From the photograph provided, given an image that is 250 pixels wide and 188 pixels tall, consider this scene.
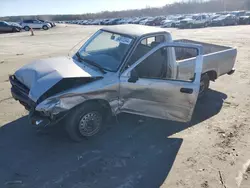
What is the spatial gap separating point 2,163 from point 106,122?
1885 millimetres

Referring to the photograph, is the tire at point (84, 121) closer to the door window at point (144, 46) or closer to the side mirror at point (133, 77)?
the side mirror at point (133, 77)

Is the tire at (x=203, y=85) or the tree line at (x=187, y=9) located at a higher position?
the tree line at (x=187, y=9)

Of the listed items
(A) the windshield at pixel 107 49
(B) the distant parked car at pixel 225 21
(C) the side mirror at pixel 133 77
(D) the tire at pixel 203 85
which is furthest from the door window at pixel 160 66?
(B) the distant parked car at pixel 225 21

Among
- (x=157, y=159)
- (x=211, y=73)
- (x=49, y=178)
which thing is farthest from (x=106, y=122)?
(x=211, y=73)

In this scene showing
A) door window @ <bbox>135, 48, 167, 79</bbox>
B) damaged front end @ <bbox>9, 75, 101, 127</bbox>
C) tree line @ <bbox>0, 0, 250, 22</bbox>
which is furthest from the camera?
tree line @ <bbox>0, 0, 250, 22</bbox>

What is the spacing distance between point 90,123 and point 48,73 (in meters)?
1.15

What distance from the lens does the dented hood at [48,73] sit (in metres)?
4.55

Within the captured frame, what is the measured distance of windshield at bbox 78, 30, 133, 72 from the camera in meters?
5.16

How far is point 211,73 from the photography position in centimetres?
749

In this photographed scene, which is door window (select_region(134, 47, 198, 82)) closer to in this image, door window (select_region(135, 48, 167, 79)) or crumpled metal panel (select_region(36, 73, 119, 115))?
door window (select_region(135, 48, 167, 79))

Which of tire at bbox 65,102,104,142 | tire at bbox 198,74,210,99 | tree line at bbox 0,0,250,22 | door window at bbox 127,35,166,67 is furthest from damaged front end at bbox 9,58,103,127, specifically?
tree line at bbox 0,0,250,22

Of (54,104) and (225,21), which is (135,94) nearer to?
(54,104)

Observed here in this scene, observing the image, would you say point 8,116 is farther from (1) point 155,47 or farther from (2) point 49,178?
(1) point 155,47

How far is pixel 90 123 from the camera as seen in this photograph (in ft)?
16.2
